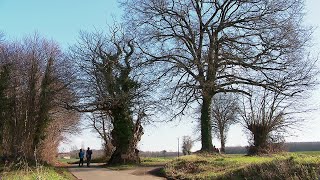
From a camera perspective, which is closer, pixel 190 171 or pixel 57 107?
pixel 190 171

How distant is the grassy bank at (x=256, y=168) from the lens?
14.2m

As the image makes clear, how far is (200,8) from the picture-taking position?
32.4m

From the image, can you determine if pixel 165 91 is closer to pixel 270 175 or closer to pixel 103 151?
pixel 270 175

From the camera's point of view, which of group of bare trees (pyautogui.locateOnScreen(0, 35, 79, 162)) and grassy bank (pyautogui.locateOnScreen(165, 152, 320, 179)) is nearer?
grassy bank (pyautogui.locateOnScreen(165, 152, 320, 179))

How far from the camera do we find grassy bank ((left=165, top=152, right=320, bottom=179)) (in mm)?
14183

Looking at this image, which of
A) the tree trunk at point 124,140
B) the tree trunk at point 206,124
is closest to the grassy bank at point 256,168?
the tree trunk at point 206,124

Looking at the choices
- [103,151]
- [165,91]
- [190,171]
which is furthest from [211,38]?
[103,151]

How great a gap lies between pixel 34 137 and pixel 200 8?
17.0 metres

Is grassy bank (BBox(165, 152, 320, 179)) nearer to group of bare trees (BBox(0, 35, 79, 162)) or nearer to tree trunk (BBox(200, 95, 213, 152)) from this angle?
tree trunk (BBox(200, 95, 213, 152))

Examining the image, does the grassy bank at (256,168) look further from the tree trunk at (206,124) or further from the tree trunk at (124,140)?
the tree trunk at (124,140)

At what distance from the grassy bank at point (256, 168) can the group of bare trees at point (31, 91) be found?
1414 cm

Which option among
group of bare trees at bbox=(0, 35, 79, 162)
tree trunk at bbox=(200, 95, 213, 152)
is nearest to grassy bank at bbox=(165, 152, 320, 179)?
tree trunk at bbox=(200, 95, 213, 152)

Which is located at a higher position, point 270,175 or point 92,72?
point 92,72

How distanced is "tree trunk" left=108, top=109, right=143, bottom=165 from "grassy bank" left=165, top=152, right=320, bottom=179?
967 cm
